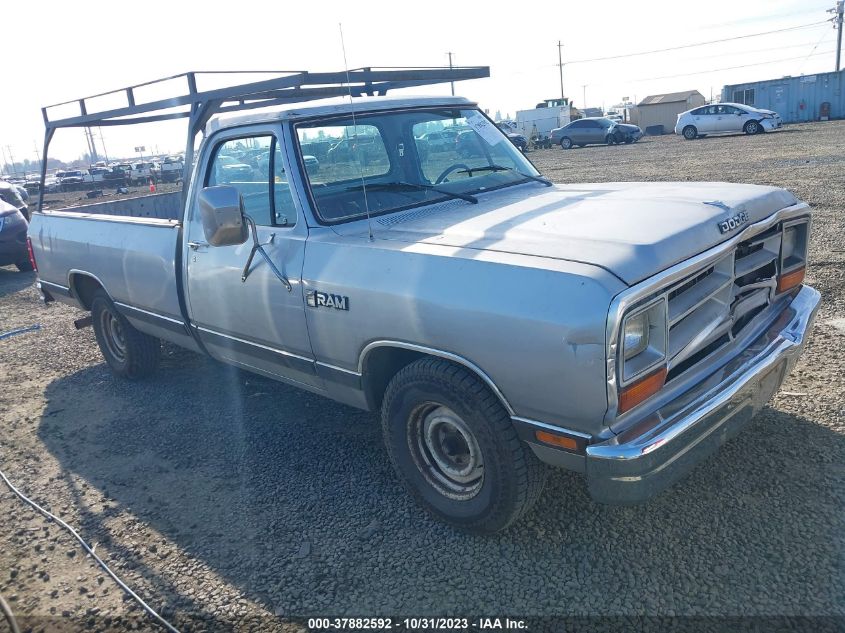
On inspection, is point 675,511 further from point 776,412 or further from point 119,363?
point 119,363

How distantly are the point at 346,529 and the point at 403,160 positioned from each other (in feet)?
7.08

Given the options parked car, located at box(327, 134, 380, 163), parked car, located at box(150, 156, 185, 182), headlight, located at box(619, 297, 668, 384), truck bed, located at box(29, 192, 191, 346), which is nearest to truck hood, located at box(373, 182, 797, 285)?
headlight, located at box(619, 297, 668, 384)

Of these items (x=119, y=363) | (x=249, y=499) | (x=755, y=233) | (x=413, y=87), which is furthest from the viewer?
(x=119, y=363)

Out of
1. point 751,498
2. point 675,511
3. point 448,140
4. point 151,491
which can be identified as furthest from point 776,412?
point 151,491

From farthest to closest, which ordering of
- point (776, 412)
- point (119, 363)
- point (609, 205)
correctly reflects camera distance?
1. point (119, 363)
2. point (776, 412)
3. point (609, 205)

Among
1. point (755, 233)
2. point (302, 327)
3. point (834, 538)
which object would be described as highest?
point (755, 233)

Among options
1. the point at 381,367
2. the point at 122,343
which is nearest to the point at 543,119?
the point at 122,343

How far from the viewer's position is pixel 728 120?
28.9 meters

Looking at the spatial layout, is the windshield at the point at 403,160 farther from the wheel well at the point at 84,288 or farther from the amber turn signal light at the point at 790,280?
the wheel well at the point at 84,288

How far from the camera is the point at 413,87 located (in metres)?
5.05

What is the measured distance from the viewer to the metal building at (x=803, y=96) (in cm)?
3541

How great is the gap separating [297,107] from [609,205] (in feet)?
5.90

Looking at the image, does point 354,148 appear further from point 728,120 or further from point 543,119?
point 543,119

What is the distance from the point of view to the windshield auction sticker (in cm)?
445
